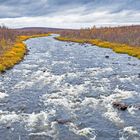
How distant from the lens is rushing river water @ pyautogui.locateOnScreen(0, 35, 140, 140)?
79.7 feet

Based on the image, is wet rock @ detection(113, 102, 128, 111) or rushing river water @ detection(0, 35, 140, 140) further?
wet rock @ detection(113, 102, 128, 111)

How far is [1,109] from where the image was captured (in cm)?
3031

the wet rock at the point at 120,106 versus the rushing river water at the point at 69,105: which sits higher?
the wet rock at the point at 120,106

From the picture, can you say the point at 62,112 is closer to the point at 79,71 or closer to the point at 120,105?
the point at 120,105

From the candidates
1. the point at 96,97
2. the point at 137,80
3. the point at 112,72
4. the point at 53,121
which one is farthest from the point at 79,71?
the point at 53,121

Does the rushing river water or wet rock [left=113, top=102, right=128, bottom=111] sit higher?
wet rock [left=113, top=102, right=128, bottom=111]

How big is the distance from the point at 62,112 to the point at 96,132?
5.58 metres

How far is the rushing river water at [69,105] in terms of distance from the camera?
79.7 feet

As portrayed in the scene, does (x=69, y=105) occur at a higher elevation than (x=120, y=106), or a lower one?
lower

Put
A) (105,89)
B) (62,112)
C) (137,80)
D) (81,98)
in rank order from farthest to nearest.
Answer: (137,80), (105,89), (81,98), (62,112)

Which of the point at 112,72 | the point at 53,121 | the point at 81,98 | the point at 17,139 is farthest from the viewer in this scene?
the point at 112,72

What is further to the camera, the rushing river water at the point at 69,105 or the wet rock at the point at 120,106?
the wet rock at the point at 120,106

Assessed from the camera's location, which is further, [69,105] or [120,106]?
[69,105]

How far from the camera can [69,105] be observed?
102ft
